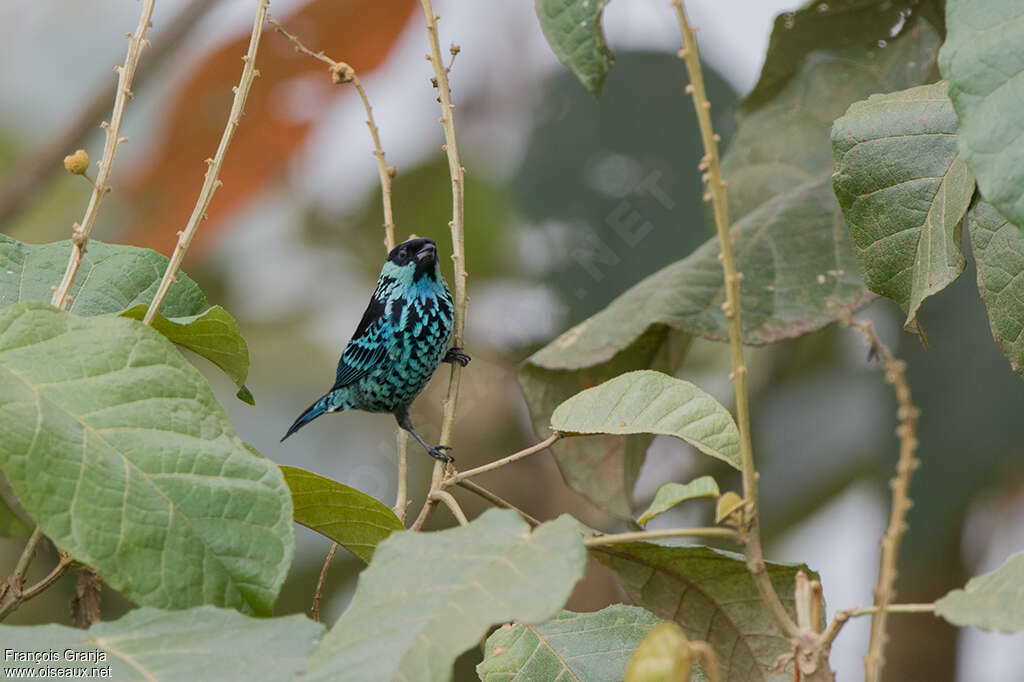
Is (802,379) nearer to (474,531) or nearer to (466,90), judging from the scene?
(466,90)

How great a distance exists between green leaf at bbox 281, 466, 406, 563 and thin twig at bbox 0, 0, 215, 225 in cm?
174

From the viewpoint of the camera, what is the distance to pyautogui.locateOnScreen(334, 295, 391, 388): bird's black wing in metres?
1.79

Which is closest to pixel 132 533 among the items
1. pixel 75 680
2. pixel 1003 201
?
pixel 75 680

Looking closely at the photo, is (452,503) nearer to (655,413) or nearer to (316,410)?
(655,413)

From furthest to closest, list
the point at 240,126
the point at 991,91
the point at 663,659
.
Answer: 1. the point at 240,126
2. the point at 991,91
3. the point at 663,659

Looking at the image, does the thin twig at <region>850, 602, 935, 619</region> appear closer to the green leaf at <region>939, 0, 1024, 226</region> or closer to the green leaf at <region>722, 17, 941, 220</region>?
the green leaf at <region>939, 0, 1024, 226</region>

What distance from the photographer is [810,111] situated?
2066 millimetres

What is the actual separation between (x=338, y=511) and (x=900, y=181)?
2.49ft

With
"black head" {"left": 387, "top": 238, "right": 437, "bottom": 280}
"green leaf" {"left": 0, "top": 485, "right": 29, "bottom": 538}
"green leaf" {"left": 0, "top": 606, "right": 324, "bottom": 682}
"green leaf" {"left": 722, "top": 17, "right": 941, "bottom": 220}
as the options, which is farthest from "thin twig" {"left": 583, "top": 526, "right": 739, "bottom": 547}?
"green leaf" {"left": 722, "top": 17, "right": 941, "bottom": 220}

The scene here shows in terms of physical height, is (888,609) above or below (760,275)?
below

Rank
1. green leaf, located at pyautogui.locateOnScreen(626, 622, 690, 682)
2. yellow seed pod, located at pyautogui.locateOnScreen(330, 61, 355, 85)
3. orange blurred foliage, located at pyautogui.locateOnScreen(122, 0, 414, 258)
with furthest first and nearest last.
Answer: orange blurred foliage, located at pyautogui.locateOnScreen(122, 0, 414, 258) → yellow seed pod, located at pyautogui.locateOnScreen(330, 61, 355, 85) → green leaf, located at pyautogui.locateOnScreen(626, 622, 690, 682)

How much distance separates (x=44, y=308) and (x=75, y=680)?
0.34 m

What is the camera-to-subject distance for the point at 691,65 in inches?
34.0

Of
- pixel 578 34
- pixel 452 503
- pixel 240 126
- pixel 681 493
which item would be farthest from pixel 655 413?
pixel 240 126
